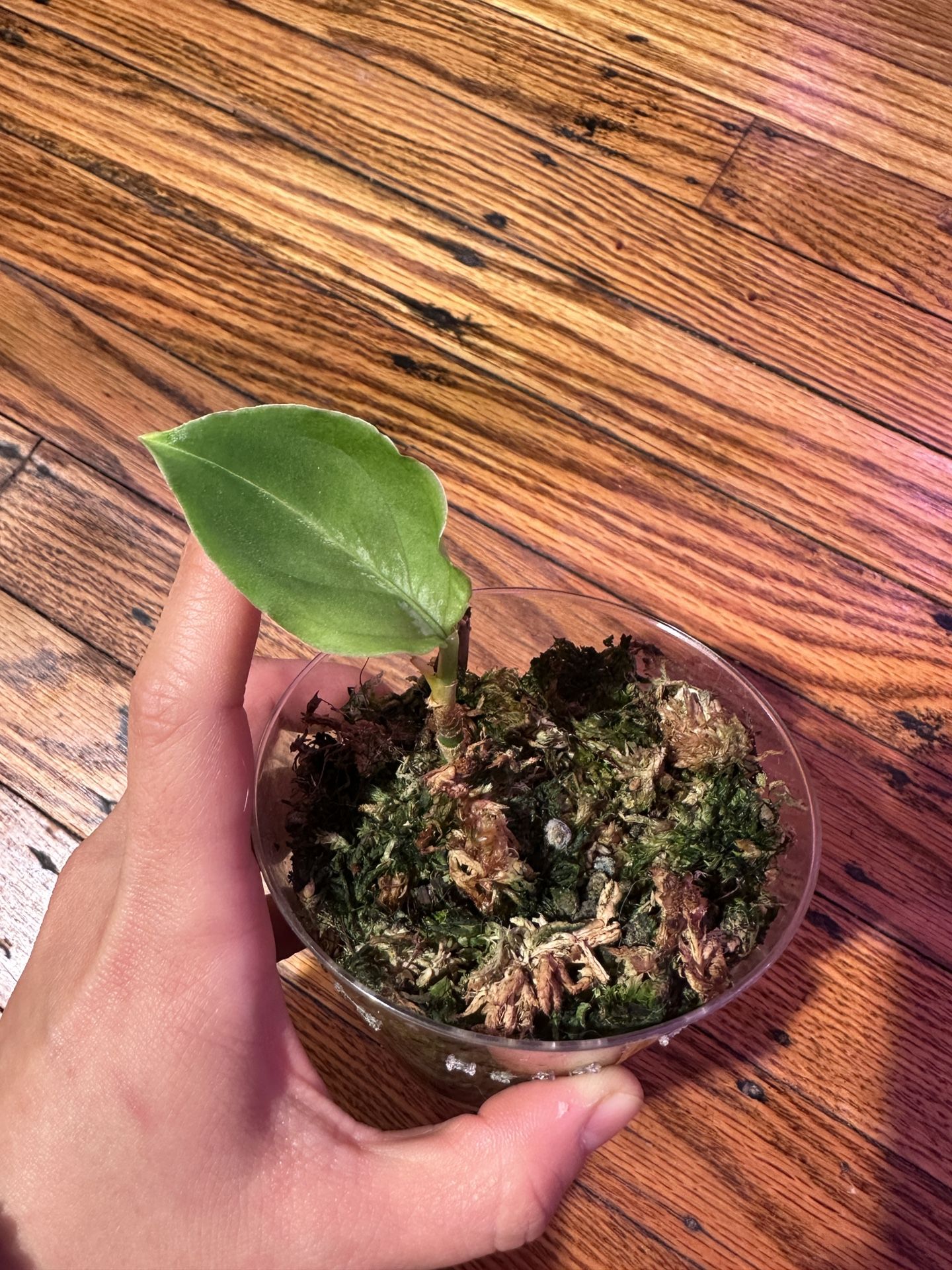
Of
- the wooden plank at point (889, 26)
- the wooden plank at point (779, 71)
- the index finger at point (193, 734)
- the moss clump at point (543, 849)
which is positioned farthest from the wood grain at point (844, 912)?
the wooden plank at point (889, 26)

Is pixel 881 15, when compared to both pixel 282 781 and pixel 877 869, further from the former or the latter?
pixel 282 781

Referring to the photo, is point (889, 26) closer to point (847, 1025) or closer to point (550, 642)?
point (550, 642)

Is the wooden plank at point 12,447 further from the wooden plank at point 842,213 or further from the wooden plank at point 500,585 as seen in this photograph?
the wooden plank at point 842,213

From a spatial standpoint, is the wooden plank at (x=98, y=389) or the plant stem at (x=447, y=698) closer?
the plant stem at (x=447, y=698)

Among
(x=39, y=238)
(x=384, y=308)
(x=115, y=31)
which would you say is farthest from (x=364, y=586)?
(x=115, y=31)

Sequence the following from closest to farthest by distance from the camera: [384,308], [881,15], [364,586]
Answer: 1. [364,586]
2. [384,308]
3. [881,15]

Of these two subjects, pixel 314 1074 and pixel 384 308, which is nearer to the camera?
pixel 314 1074

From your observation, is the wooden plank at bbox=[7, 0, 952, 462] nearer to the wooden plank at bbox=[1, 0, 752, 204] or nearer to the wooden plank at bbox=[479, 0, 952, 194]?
the wooden plank at bbox=[1, 0, 752, 204]
